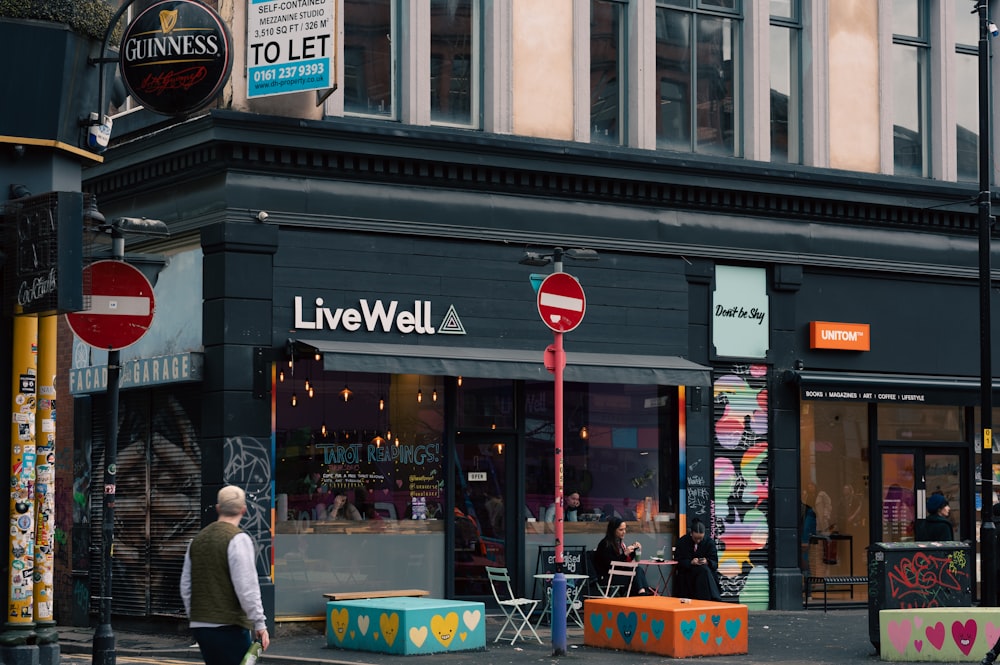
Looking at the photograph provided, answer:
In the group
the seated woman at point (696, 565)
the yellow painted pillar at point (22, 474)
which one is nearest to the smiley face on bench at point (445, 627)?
the seated woman at point (696, 565)

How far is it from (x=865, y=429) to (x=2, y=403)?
14.1m

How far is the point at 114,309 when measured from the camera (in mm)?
16328

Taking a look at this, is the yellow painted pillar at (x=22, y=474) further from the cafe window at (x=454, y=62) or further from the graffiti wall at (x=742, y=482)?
the graffiti wall at (x=742, y=482)

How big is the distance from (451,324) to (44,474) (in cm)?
765

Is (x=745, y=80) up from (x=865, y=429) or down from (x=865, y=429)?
up

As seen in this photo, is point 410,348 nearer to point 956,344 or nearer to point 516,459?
point 516,459

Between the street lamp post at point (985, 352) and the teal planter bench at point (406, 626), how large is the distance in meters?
6.64

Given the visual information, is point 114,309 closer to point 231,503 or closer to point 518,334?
point 231,503

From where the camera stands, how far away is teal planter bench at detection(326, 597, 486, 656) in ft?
59.5

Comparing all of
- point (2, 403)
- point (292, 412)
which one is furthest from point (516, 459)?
point (2, 403)

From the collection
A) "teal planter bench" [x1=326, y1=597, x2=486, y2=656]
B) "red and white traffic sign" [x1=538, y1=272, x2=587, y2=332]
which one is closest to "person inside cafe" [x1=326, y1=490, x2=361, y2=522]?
"teal planter bench" [x1=326, y1=597, x2=486, y2=656]

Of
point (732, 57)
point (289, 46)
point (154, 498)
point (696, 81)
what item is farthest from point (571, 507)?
point (289, 46)

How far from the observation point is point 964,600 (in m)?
19.1

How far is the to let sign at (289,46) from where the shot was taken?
20.6m
